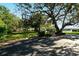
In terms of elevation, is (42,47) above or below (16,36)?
below

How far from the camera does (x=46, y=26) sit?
4051 millimetres

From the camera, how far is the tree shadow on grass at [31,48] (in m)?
3.66

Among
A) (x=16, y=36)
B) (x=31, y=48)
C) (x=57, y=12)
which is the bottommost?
(x=31, y=48)

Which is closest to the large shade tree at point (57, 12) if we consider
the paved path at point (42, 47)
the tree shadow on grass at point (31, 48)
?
the paved path at point (42, 47)

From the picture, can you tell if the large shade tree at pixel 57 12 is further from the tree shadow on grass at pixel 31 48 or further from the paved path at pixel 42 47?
the tree shadow on grass at pixel 31 48

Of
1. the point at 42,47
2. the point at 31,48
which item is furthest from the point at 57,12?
the point at 31,48

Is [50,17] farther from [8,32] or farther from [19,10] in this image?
[8,32]

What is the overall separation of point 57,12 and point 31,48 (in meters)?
1.14

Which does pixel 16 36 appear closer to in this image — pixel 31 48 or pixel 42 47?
pixel 31 48

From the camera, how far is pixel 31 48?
12.3 feet

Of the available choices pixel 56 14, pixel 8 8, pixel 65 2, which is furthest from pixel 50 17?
pixel 8 8

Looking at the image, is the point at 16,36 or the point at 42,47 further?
the point at 16,36

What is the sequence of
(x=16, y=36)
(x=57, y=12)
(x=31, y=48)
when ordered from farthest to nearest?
(x=57, y=12) < (x=16, y=36) < (x=31, y=48)

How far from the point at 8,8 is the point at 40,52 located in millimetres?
1318
